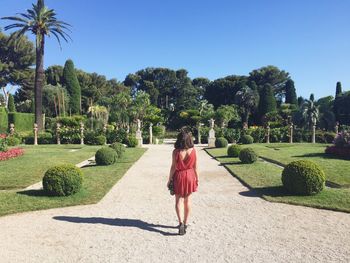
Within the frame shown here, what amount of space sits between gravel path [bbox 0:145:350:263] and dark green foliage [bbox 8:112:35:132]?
29954mm

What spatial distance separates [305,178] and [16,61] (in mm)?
51637

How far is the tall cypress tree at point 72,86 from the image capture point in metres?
Answer: 47.1

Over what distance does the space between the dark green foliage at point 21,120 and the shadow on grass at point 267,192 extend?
101ft

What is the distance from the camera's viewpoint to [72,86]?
47312 mm

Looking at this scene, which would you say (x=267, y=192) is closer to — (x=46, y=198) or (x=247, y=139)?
(x=46, y=198)

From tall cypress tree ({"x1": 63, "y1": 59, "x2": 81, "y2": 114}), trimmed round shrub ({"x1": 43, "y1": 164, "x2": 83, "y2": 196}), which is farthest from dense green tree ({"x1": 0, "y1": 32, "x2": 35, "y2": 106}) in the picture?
trimmed round shrub ({"x1": 43, "y1": 164, "x2": 83, "y2": 196})

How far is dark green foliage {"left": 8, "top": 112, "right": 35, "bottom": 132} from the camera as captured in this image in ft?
114

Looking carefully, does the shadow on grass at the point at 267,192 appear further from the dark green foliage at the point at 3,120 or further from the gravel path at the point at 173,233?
the dark green foliage at the point at 3,120

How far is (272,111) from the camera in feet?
152

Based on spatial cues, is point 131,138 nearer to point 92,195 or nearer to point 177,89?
point 92,195

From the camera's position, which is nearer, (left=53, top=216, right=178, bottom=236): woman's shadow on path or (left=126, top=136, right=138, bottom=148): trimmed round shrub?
(left=53, top=216, right=178, bottom=236): woman's shadow on path

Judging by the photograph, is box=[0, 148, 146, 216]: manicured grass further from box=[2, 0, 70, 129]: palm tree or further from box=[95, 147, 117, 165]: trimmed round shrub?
box=[2, 0, 70, 129]: palm tree

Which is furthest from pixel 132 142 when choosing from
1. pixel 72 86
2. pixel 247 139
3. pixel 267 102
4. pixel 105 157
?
pixel 267 102

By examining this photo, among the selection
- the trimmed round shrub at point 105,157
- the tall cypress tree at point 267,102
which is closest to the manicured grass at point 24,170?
the trimmed round shrub at point 105,157
